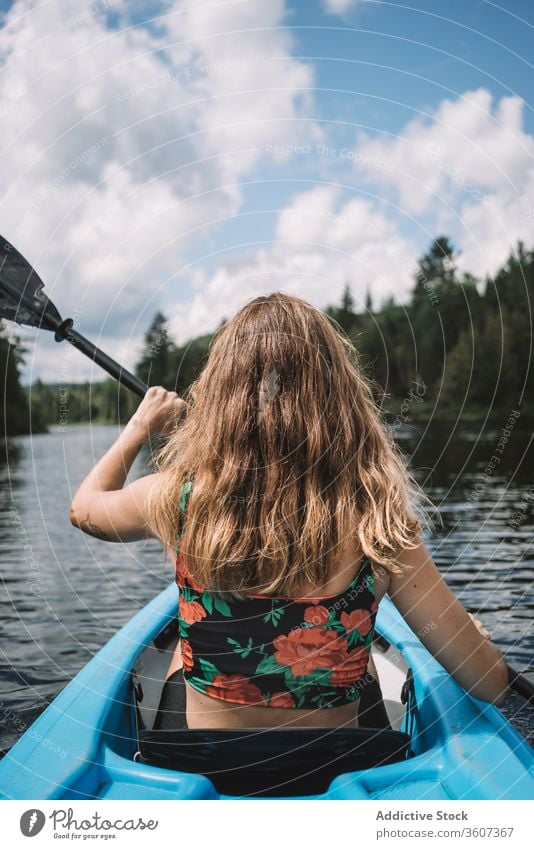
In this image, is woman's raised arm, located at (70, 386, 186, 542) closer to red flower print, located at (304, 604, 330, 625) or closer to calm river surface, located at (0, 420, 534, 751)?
calm river surface, located at (0, 420, 534, 751)

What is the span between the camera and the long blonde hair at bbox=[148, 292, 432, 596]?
1.92m

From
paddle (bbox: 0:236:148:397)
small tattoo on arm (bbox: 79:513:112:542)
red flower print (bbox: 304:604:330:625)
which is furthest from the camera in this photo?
paddle (bbox: 0:236:148:397)

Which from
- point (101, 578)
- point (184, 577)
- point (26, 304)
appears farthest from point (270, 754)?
point (101, 578)

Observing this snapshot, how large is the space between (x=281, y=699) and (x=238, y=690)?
12cm

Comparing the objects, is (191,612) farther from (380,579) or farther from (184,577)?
(380,579)

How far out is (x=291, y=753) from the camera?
1.93 metres

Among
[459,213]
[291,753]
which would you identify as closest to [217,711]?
[291,753]

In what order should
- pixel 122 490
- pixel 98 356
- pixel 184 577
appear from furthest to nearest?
pixel 98 356
pixel 122 490
pixel 184 577

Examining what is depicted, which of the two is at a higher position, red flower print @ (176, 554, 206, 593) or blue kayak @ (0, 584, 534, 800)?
red flower print @ (176, 554, 206, 593)

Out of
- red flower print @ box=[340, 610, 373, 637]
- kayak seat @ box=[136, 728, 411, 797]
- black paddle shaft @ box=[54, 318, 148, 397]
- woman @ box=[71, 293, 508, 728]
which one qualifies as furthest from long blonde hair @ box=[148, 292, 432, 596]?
black paddle shaft @ box=[54, 318, 148, 397]

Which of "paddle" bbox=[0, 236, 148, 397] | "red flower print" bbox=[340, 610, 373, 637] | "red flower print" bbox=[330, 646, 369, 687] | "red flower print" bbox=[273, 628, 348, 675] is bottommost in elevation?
"red flower print" bbox=[330, 646, 369, 687]

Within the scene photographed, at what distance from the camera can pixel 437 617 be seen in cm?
194

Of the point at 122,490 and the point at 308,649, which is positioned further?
the point at 122,490
